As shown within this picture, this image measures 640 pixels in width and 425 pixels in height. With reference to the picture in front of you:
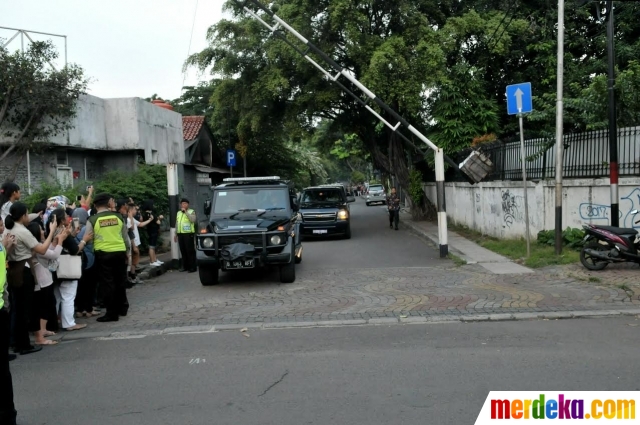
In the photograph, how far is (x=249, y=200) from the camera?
13039mm

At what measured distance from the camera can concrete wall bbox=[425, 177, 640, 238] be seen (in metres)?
12.9

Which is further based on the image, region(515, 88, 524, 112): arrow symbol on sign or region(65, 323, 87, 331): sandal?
region(515, 88, 524, 112): arrow symbol on sign

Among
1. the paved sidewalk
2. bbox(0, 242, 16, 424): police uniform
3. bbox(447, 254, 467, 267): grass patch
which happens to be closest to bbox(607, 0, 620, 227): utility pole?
the paved sidewalk

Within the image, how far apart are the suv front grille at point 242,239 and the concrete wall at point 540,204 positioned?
735cm

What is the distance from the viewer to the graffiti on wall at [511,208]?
15.8 metres

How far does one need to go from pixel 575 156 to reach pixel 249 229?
8.06 metres

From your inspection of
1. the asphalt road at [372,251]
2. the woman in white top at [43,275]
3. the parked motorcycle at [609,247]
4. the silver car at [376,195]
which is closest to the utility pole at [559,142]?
the parked motorcycle at [609,247]

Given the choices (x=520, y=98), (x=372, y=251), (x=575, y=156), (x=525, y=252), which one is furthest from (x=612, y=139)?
(x=372, y=251)

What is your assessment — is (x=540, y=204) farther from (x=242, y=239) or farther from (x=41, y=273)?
(x=41, y=273)

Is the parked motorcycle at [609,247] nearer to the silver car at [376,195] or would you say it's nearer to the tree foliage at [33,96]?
the tree foliage at [33,96]

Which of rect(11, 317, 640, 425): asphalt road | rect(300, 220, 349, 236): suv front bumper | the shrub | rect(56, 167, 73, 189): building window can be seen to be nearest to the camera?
rect(11, 317, 640, 425): asphalt road

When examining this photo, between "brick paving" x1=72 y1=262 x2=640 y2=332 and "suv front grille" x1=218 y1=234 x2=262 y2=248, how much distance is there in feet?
2.89

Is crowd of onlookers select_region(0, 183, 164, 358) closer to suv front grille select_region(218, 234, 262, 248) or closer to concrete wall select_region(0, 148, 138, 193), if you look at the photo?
suv front grille select_region(218, 234, 262, 248)

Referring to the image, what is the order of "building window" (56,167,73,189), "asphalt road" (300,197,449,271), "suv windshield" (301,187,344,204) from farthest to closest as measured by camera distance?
"suv windshield" (301,187,344,204) < "building window" (56,167,73,189) < "asphalt road" (300,197,449,271)
